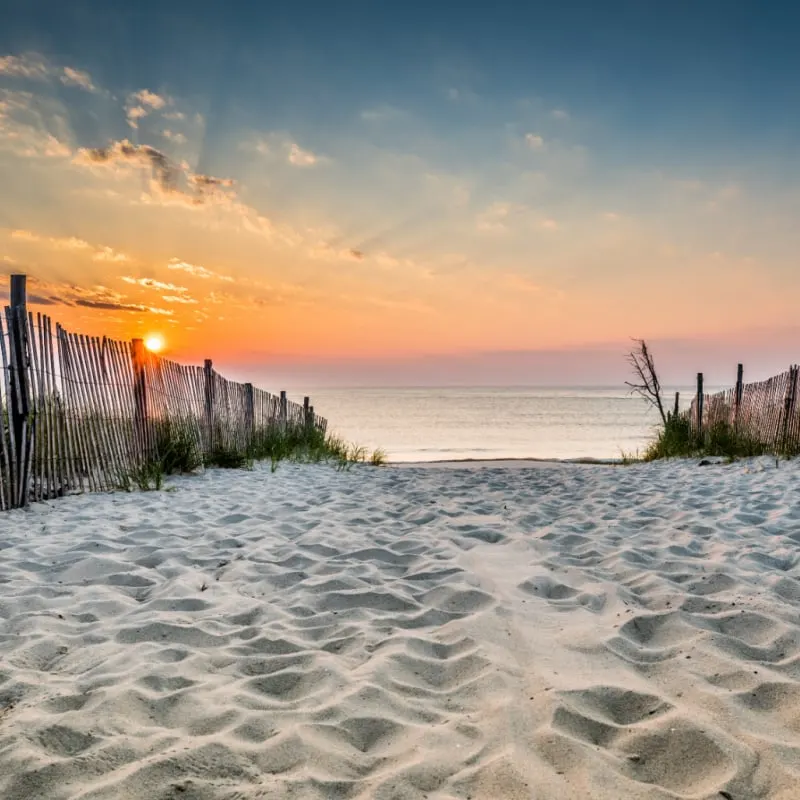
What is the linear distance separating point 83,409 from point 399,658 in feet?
15.5

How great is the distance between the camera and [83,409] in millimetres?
5898

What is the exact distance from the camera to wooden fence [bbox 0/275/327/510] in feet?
16.5

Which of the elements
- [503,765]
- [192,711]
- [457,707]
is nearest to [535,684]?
[457,707]

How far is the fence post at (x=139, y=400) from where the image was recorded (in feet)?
22.4

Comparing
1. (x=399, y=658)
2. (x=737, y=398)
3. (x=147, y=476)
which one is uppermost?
(x=737, y=398)

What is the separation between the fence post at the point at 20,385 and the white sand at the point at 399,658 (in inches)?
20.7

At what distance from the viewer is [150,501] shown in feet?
18.0

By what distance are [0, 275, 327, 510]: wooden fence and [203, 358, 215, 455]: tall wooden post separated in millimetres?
16

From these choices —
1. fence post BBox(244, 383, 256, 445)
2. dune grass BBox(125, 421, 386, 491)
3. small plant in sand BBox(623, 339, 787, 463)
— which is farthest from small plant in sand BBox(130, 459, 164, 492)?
small plant in sand BBox(623, 339, 787, 463)

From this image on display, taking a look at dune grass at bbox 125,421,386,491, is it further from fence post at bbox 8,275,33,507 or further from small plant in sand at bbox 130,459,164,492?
fence post at bbox 8,275,33,507

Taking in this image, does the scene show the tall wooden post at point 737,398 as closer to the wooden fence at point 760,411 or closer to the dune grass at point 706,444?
the wooden fence at point 760,411

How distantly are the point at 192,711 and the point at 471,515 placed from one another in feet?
11.2

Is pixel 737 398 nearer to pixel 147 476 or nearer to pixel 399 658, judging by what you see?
pixel 147 476

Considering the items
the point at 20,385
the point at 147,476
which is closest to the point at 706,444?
the point at 147,476
